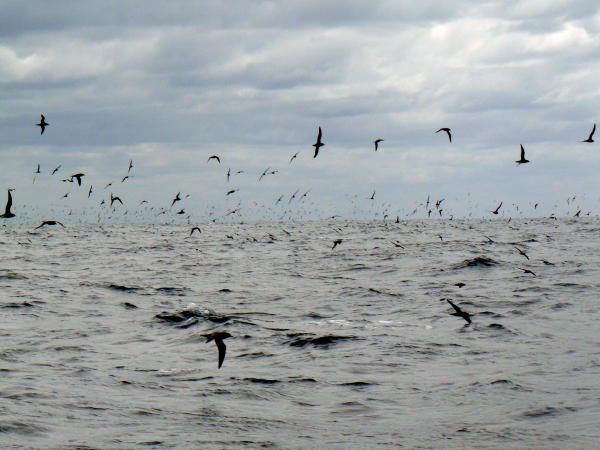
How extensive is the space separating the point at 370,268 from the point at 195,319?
61.5 feet

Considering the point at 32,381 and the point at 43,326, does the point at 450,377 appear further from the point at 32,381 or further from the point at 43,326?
the point at 43,326

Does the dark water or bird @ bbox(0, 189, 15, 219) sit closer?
the dark water

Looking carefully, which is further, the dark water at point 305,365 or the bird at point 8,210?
the bird at point 8,210

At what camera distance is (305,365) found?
15.6 metres

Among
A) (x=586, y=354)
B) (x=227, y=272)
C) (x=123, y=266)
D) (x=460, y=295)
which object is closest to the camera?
(x=586, y=354)

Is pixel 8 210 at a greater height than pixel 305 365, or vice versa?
pixel 8 210

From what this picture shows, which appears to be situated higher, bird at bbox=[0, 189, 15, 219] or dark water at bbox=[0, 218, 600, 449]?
bird at bbox=[0, 189, 15, 219]

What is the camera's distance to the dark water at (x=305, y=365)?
11.0 meters

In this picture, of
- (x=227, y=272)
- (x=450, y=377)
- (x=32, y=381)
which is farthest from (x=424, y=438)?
(x=227, y=272)

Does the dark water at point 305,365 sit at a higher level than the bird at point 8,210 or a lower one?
lower

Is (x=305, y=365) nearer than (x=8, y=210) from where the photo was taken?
Yes

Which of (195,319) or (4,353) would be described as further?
(195,319)

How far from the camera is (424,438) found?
423 inches

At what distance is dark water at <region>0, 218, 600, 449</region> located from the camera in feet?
36.2
